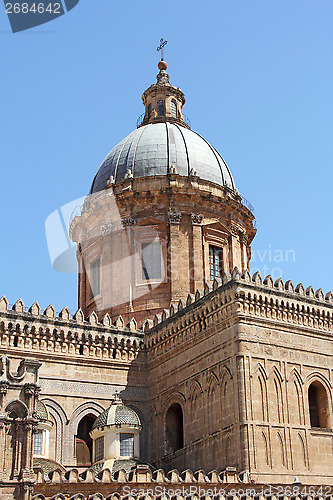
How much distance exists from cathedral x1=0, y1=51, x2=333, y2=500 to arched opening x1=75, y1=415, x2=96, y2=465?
0.05 m

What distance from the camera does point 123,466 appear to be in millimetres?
22594

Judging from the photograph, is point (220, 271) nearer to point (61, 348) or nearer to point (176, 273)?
point (176, 273)

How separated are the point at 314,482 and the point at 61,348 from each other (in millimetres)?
9373

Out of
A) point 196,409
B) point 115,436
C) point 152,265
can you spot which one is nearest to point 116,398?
point 115,436

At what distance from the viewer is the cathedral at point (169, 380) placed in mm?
20250

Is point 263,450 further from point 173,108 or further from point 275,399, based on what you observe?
point 173,108

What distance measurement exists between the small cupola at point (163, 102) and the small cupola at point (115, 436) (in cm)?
1748

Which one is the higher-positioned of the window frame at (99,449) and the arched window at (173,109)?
the arched window at (173,109)

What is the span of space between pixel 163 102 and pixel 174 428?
18.1 m

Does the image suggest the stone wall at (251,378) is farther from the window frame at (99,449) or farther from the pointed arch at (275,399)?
the window frame at (99,449)

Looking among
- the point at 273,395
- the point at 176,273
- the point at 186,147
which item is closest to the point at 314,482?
the point at 273,395

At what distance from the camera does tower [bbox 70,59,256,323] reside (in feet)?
102

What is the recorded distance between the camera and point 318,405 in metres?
24.4

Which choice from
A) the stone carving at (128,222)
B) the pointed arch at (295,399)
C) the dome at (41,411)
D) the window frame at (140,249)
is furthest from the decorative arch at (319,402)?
the stone carving at (128,222)
